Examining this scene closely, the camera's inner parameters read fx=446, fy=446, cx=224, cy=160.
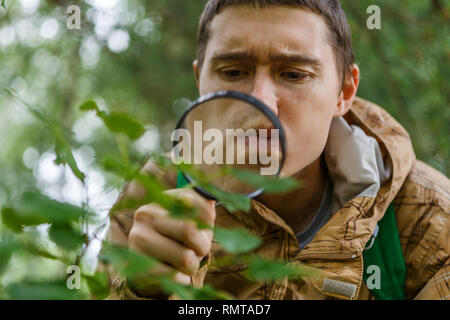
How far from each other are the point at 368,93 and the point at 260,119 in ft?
10.0

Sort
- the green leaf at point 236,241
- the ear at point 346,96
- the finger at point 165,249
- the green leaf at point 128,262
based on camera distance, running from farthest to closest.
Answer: the ear at point 346,96 < the finger at point 165,249 < the green leaf at point 236,241 < the green leaf at point 128,262

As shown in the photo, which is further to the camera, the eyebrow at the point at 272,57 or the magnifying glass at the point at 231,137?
the eyebrow at the point at 272,57

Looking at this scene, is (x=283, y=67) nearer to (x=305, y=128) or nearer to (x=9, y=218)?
(x=305, y=128)

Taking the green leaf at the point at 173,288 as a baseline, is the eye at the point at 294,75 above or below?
above

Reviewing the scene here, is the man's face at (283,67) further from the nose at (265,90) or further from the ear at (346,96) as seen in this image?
the ear at (346,96)

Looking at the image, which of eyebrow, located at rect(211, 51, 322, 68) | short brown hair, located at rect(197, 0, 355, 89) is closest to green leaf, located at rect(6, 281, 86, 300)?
eyebrow, located at rect(211, 51, 322, 68)

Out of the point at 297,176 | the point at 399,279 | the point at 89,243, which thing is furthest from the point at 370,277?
the point at 89,243

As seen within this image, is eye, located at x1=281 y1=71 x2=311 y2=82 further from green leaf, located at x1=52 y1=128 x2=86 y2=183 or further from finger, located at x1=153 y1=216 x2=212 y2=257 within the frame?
green leaf, located at x1=52 y1=128 x2=86 y2=183

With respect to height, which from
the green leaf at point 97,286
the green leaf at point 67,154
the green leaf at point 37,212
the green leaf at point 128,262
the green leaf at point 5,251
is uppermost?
the green leaf at point 67,154

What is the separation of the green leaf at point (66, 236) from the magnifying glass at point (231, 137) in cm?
65

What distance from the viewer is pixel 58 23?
183 inches

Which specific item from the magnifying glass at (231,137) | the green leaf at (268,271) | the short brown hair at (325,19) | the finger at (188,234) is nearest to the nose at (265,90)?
the short brown hair at (325,19)

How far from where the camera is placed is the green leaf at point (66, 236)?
731 millimetres

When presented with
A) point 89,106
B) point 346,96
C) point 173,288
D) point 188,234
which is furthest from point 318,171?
point 173,288
